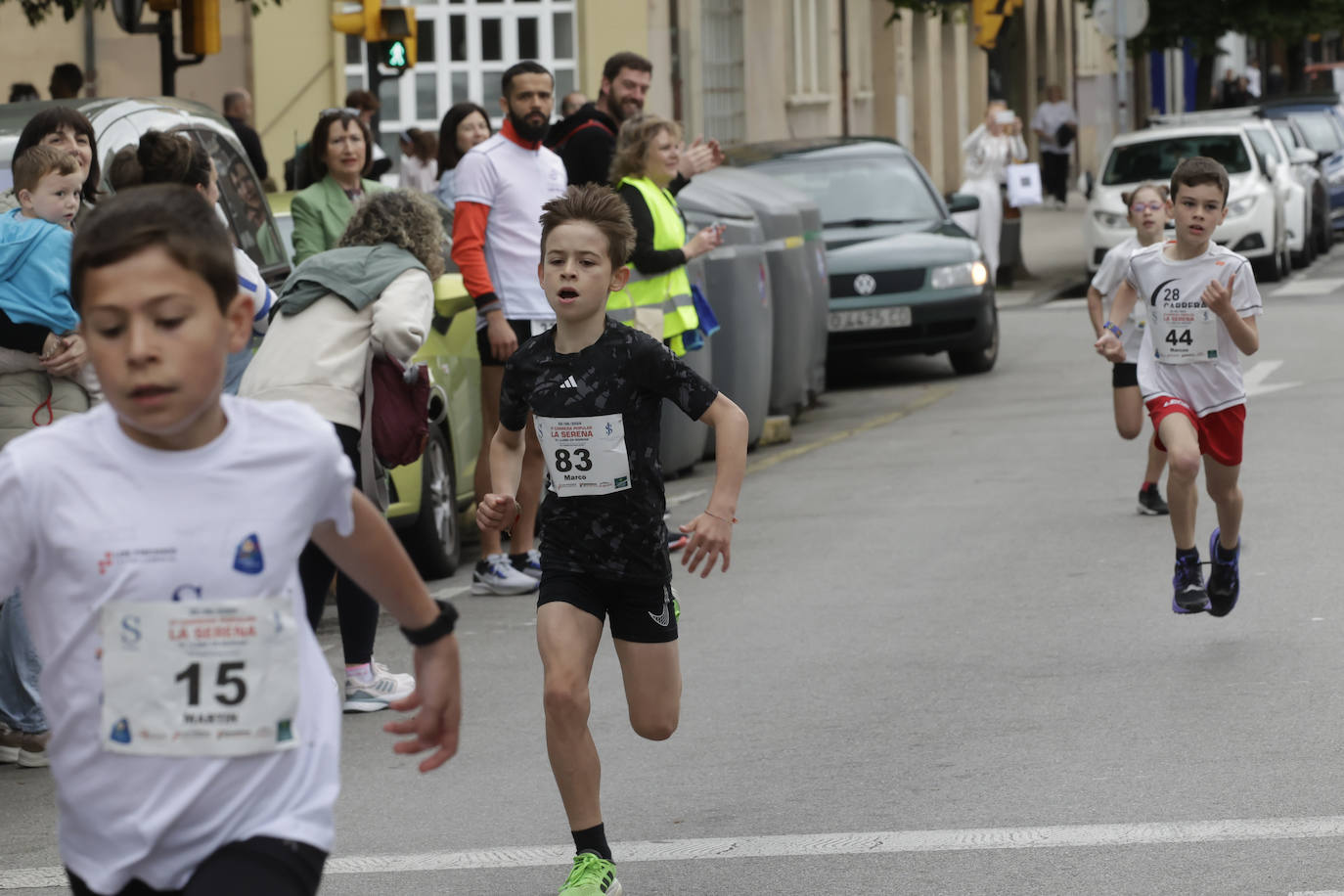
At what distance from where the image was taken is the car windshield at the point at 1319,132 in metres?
34.4

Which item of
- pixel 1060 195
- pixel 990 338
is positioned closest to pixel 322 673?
pixel 990 338

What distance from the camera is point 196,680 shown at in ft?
10.6

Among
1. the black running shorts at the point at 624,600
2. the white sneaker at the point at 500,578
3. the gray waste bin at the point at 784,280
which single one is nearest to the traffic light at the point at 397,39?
the gray waste bin at the point at 784,280

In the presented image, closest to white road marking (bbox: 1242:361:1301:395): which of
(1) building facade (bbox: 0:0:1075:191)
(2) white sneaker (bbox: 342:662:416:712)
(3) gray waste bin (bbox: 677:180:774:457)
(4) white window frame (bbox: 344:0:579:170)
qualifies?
(3) gray waste bin (bbox: 677:180:774:457)

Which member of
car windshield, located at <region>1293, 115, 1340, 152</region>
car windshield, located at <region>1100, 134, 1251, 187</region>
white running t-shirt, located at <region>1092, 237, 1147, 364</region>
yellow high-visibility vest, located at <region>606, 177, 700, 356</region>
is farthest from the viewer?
car windshield, located at <region>1293, 115, 1340, 152</region>

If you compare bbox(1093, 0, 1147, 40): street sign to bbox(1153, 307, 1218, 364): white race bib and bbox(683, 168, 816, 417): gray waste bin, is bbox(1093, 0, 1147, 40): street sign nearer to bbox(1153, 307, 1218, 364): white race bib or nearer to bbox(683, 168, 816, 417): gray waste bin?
bbox(683, 168, 816, 417): gray waste bin

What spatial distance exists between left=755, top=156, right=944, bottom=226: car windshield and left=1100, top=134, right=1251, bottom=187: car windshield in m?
7.82

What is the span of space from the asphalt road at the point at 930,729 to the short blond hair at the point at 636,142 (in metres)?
1.81

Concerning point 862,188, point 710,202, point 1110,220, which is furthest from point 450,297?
point 1110,220

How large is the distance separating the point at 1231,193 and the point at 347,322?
19713 mm

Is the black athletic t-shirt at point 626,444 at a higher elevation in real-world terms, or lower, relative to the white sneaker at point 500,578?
higher

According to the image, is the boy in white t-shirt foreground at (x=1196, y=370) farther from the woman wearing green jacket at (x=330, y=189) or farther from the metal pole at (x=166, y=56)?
the metal pole at (x=166, y=56)

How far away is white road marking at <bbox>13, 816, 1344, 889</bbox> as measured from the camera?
5.62m

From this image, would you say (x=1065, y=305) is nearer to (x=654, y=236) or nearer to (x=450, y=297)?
(x=654, y=236)
